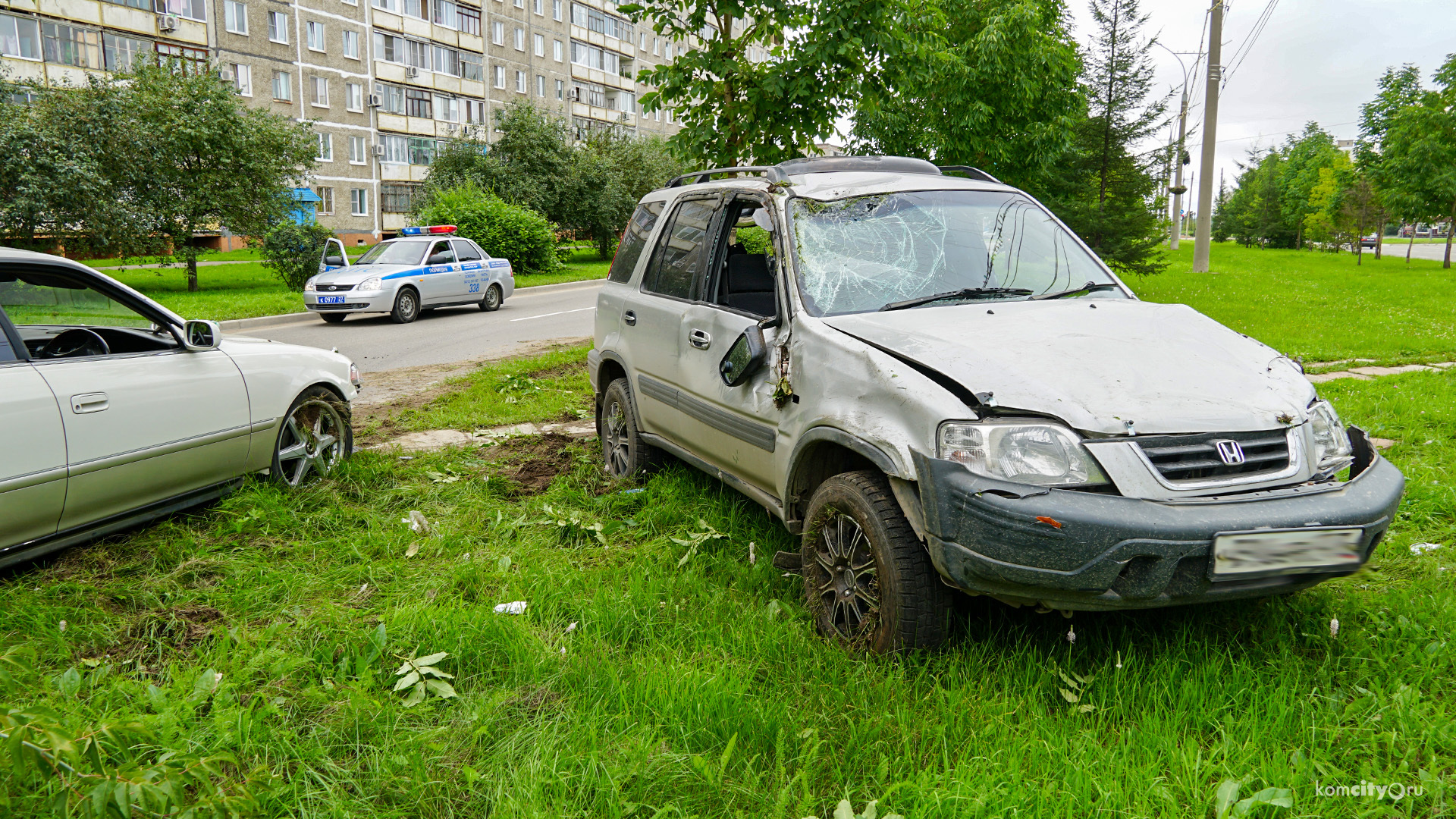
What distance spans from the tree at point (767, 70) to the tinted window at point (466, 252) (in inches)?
417

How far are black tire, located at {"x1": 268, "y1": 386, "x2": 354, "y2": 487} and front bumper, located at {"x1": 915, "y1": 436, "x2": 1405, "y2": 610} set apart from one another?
396 centimetres

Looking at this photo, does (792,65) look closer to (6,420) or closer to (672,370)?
(672,370)

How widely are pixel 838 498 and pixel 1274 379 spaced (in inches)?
61.1

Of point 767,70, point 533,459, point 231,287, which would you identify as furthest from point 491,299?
point 533,459

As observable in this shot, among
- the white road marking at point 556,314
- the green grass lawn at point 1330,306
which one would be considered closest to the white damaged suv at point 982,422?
the green grass lawn at point 1330,306

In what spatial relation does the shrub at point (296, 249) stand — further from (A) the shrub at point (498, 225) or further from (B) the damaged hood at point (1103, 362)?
(B) the damaged hood at point (1103, 362)

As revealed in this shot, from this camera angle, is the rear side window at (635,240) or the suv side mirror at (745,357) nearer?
the suv side mirror at (745,357)

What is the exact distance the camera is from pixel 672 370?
191 inches

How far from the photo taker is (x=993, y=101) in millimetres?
15008

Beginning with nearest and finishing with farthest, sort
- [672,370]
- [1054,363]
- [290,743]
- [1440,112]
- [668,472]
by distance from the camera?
[290,743] < [1054,363] < [672,370] < [668,472] < [1440,112]

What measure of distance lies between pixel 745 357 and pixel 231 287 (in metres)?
25.5

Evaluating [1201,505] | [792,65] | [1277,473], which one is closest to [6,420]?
[1201,505]

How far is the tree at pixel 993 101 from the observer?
568 inches

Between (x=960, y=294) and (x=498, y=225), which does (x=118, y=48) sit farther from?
(x=960, y=294)
